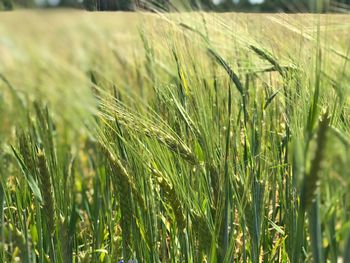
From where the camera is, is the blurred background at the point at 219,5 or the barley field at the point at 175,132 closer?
the barley field at the point at 175,132

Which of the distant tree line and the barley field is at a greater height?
the distant tree line

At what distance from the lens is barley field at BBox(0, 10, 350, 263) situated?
0.37 meters

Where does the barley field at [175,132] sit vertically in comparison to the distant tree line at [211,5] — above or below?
below

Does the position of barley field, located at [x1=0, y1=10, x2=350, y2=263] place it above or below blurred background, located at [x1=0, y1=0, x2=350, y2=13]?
below

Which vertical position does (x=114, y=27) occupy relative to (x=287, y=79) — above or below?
above

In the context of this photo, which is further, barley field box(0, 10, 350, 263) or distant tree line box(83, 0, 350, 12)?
distant tree line box(83, 0, 350, 12)

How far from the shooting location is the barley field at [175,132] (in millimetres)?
368

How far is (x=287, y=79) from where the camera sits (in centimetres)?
76

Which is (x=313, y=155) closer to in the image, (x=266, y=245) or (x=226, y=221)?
(x=226, y=221)

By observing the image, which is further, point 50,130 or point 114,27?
point 50,130

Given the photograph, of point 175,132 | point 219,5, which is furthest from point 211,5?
point 175,132

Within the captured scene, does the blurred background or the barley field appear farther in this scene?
the blurred background

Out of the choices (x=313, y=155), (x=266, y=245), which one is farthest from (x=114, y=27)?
(x=266, y=245)

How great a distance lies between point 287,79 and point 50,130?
1.02 ft
